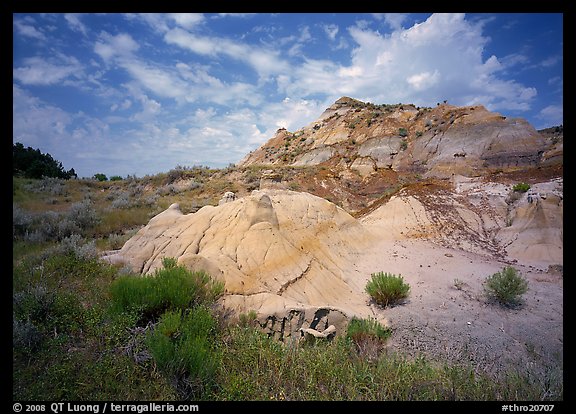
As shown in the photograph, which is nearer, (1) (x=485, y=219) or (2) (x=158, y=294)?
(2) (x=158, y=294)

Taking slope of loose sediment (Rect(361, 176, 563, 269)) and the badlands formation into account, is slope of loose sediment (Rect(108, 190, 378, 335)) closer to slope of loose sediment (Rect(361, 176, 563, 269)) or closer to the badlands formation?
the badlands formation

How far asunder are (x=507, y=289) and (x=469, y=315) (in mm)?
1376

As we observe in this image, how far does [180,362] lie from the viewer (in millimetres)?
2934

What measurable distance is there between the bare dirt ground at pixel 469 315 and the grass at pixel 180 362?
109 cm

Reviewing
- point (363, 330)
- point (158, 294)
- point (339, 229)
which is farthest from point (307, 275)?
point (158, 294)

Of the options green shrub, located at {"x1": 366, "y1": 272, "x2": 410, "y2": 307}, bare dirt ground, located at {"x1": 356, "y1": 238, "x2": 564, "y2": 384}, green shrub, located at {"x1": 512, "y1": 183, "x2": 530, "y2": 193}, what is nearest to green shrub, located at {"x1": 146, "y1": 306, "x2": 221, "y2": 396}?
bare dirt ground, located at {"x1": 356, "y1": 238, "x2": 564, "y2": 384}

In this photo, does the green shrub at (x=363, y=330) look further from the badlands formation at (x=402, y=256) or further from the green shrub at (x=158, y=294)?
the green shrub at (x=158, y=294)

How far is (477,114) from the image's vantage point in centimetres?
3022

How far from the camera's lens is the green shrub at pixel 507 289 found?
23.0 ft

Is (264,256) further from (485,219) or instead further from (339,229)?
(485,219)

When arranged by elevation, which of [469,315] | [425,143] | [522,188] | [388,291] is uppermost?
[425,143]
